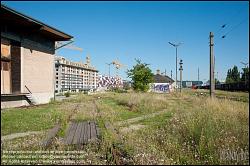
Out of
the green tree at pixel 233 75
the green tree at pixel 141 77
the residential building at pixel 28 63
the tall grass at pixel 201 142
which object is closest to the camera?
the tall grass at pixel 201 142

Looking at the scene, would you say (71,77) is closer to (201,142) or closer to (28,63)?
(28,63)

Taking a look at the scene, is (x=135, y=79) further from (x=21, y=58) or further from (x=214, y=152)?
(x=214, y=152)

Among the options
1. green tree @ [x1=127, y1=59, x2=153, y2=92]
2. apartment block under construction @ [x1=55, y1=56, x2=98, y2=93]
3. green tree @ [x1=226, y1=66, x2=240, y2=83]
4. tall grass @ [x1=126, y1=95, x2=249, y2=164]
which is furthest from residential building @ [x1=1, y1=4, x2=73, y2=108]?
green tree @ [x1=226, y1=66, x2=240, y2=83]

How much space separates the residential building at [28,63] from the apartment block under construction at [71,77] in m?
37.8

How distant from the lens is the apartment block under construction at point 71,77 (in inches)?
2566

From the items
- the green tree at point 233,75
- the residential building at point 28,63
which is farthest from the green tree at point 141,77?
the green tree at point 233,75

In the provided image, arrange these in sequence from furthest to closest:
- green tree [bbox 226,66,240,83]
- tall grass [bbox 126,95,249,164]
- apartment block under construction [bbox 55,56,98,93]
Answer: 1. green tree [bbox 226,66,240,83]
2. apartment block under construction [bbox 55,56,98,93]
3. tall grass [bbox 126,95,249,164]

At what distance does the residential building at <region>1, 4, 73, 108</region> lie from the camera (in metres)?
17.3

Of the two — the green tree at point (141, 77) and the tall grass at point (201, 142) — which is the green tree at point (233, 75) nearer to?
the green tree at point (141, 77)

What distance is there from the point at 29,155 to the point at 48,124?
5.19 meters

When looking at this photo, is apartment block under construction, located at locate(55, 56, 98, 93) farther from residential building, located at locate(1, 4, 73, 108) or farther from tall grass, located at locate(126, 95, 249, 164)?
tall grass, located at locate(126, 95, 249, 164)

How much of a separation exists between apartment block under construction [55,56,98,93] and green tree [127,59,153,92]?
77.8 feet

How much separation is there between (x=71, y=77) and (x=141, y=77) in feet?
112

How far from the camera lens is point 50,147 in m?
6.43
